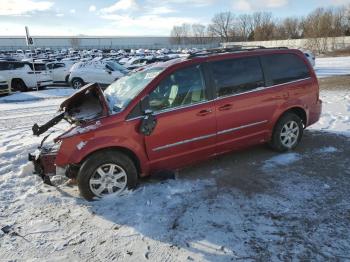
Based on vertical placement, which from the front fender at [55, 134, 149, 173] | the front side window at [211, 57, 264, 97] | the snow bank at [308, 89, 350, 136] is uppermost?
the front side window at [211, 57, 264, 97]

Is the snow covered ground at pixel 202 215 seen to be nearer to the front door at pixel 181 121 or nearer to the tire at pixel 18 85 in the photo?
the front door at pixel 181 121

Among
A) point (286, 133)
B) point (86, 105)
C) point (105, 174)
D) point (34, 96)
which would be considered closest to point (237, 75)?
point (286, 133)

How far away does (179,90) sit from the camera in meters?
5.31

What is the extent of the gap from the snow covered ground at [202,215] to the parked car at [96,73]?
13.0 meters

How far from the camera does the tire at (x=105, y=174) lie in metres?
4.79

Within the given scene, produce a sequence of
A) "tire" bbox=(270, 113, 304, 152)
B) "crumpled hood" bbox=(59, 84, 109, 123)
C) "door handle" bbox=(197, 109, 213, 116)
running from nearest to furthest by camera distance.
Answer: "crumpled hood" bbox=(59, 84, 109, 123), "door handle" bbox=(197, 109, 213, 116), "tire" bbox=(270, 113, 304, 152)

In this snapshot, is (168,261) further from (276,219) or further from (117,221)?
(276,219)

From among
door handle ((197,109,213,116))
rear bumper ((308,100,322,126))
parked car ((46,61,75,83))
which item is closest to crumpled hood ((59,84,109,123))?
door handle ((197,109,213,116))

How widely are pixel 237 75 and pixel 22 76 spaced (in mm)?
16114

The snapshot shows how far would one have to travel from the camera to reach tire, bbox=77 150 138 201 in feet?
15.7

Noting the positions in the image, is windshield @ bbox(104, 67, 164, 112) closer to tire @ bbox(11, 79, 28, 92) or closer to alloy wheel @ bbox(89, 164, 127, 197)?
alloy wheel @ bbox(89, 164, 127, 197)

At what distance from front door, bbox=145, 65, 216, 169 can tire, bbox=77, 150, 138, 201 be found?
382 millimetres

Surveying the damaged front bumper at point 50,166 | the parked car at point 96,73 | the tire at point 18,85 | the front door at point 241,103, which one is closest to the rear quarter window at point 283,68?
the front door at point 241,103

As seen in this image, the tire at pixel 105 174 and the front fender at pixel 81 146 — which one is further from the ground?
the front fender at pixel 81 146
